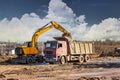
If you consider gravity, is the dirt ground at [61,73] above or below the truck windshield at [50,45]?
below

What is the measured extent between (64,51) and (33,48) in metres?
4.75

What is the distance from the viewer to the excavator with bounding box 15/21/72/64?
42.0 meters

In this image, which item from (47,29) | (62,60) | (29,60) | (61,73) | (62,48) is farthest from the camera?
(47,29)

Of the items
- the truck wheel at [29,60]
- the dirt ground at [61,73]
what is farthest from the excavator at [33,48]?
the dirt ground at [61,73]

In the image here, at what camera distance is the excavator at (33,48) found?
1655 inches

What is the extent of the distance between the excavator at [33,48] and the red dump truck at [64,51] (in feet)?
3.75

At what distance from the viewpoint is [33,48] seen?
43.2 m

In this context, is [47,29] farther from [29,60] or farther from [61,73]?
[61,73]

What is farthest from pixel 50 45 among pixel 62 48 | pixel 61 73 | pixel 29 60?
pixel 61 73

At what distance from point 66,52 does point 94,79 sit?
19.4 meters

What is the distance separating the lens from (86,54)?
1779 inches

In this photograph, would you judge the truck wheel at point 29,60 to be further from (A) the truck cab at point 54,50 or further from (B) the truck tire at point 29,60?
(A) the truck cab at point 54,50

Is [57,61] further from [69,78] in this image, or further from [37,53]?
[69,78]

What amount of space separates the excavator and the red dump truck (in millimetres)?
1144
